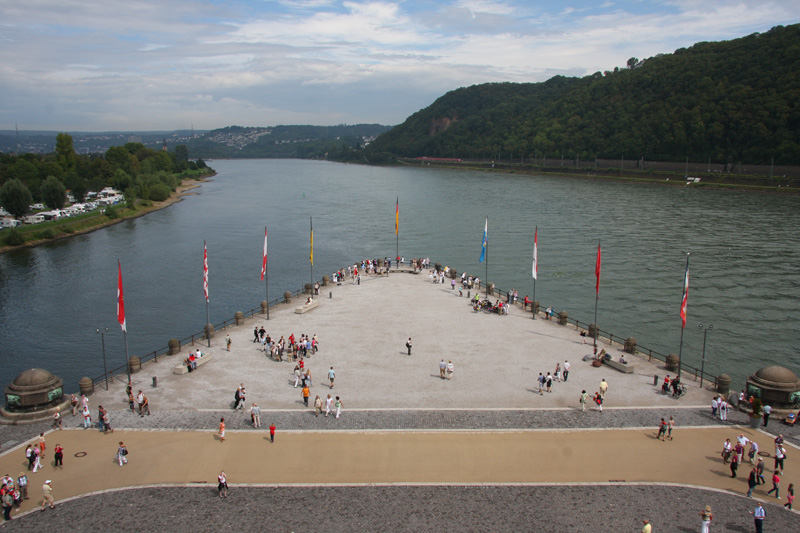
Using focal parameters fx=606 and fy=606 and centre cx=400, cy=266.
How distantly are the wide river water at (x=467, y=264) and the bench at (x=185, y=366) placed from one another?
9811 millimetres

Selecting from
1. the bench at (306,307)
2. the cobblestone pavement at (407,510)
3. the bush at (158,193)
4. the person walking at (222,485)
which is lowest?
the cobblestone pavement at (407,510)

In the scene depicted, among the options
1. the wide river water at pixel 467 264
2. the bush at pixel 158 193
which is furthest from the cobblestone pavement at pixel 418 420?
the bush at pixel 158 193

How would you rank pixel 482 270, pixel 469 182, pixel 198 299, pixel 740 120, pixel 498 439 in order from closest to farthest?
pixel 498 439
pixel 198 299
pixel 482 270
pixel 740 120
pixel 469 182

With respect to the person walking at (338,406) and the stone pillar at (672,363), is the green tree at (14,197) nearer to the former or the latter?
the person walking at (338,406)

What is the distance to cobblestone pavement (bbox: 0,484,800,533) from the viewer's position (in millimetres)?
17672

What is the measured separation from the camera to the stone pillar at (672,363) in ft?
93.2

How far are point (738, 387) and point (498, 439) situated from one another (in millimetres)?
17630

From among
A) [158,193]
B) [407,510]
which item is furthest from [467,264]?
[158,193]

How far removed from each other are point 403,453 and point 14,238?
247 ft

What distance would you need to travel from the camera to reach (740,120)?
131m

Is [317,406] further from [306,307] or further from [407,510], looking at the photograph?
[306,307]

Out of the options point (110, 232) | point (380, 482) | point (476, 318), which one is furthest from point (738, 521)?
point (110, 232)

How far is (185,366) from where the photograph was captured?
28750 mm

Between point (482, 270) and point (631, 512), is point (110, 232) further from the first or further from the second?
point (631, 512)
